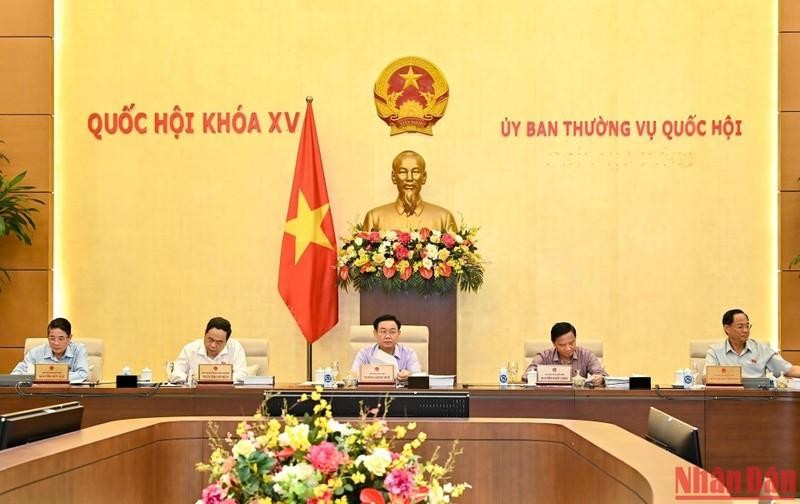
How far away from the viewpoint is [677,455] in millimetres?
2557

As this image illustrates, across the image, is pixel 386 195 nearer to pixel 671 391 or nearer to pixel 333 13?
pixel 333 13

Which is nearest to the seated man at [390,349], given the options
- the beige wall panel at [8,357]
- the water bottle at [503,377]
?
the water bottle at [503,377]

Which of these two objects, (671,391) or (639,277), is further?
(639,277)

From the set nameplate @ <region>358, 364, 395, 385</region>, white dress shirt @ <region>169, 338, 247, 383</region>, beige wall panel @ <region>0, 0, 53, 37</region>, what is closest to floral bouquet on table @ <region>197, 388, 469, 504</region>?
nameplate @ <region>358, 364, 395, 385</region>

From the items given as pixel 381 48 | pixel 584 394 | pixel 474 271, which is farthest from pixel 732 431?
pixel 381 48

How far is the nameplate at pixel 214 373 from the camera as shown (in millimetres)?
5816

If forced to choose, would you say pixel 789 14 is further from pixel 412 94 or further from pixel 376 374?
pixel 376 374

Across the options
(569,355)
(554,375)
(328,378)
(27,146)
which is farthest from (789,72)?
(27,146)

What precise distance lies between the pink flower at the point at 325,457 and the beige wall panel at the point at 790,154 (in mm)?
6674

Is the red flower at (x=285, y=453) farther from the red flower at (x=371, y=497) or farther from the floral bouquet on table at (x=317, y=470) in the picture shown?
the red flower at (x=371, y=497)

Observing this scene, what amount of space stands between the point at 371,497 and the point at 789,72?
273 inches

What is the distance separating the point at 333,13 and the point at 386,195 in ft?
4.83

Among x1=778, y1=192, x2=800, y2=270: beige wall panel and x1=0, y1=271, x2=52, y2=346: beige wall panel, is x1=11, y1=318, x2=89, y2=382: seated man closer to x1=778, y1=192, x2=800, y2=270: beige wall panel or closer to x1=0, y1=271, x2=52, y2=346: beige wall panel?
x1=0, y1=271, x2=52, y2=346: beige wall panel

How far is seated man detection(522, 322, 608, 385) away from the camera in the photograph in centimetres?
623
